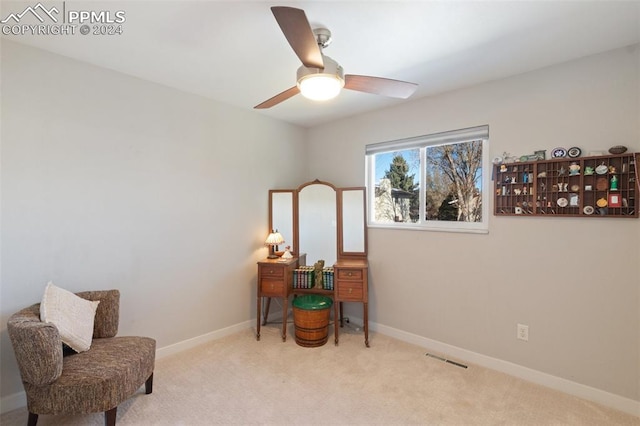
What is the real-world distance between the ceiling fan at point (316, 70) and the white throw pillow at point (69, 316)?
1868mm

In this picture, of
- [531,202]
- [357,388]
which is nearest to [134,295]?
[357,388]

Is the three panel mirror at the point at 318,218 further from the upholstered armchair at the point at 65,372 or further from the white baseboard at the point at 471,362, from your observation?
the upholstered armchair at the point at 65,372

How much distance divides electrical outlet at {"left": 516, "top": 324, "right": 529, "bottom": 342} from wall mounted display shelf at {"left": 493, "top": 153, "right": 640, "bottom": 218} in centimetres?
89

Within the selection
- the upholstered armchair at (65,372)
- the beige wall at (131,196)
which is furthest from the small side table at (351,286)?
the upholstered armchair at (65,372)

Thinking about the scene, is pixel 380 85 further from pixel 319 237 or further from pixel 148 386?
pixel 148 386

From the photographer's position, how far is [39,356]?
5.08ft

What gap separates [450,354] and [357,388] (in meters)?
1.06

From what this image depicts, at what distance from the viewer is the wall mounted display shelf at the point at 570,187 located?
1.97 metres

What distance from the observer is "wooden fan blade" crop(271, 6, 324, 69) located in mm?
1199

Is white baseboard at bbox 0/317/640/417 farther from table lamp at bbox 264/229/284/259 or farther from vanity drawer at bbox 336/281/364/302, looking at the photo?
table lamp at bbox 264/229/284/259

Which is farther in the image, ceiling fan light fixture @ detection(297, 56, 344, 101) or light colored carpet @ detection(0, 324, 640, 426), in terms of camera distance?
light colored carpet @ detection(0, 324, 640, 426)

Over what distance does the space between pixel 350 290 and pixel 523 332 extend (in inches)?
57.0

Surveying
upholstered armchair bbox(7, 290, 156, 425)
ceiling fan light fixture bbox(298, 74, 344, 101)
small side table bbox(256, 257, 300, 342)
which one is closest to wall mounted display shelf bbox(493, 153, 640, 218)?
ceiling fan light fixture bbox(298, 74, 344, 101)

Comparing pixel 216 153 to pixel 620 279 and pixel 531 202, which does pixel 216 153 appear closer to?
pixel 531 202
